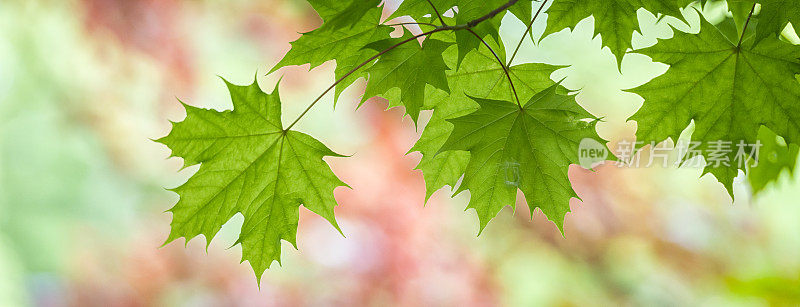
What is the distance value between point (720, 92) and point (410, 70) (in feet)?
1.28

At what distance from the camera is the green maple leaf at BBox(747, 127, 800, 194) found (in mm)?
1129

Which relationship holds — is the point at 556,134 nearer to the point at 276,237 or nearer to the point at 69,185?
the point at 276,237

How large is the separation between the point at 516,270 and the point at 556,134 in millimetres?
2768

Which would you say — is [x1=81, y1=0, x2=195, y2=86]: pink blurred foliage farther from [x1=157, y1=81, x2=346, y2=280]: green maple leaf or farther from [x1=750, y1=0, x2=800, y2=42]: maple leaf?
[x1=750, y1=0, x2=800, y2=42]: maple leaf

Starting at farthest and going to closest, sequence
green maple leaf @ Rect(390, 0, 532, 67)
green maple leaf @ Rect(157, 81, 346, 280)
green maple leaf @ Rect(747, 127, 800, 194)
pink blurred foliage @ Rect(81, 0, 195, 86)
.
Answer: pink blurred foliage @ Rect(81, 0, 195, 86)
green maple leaf @ Rect(747, 127, 800, 194)
green maple leaf @ Rect(157, 81, 346, 280)
green maple leaf @ Rect(390, 0, 532, 67)

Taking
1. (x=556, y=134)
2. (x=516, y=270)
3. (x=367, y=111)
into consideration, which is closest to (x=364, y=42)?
(x=556, y=134)

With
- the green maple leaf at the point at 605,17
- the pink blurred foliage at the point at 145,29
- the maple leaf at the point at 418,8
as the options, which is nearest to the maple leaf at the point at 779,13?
the green maple leaf at the point at 605,17

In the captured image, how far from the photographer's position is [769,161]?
46.9 inches

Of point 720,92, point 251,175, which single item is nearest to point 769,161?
point 720,92

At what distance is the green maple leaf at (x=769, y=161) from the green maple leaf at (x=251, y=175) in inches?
32.6

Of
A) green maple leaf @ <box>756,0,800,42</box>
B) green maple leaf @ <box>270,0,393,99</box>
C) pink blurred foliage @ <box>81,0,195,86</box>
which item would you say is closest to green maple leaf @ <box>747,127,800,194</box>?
green maple leaf @ <box>756,0,800,42</box>

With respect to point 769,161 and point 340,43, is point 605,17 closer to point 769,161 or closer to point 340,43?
point 340,43

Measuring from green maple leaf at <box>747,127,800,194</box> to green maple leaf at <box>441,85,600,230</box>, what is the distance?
59 centimetres

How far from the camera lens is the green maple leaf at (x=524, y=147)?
0.70 metres
